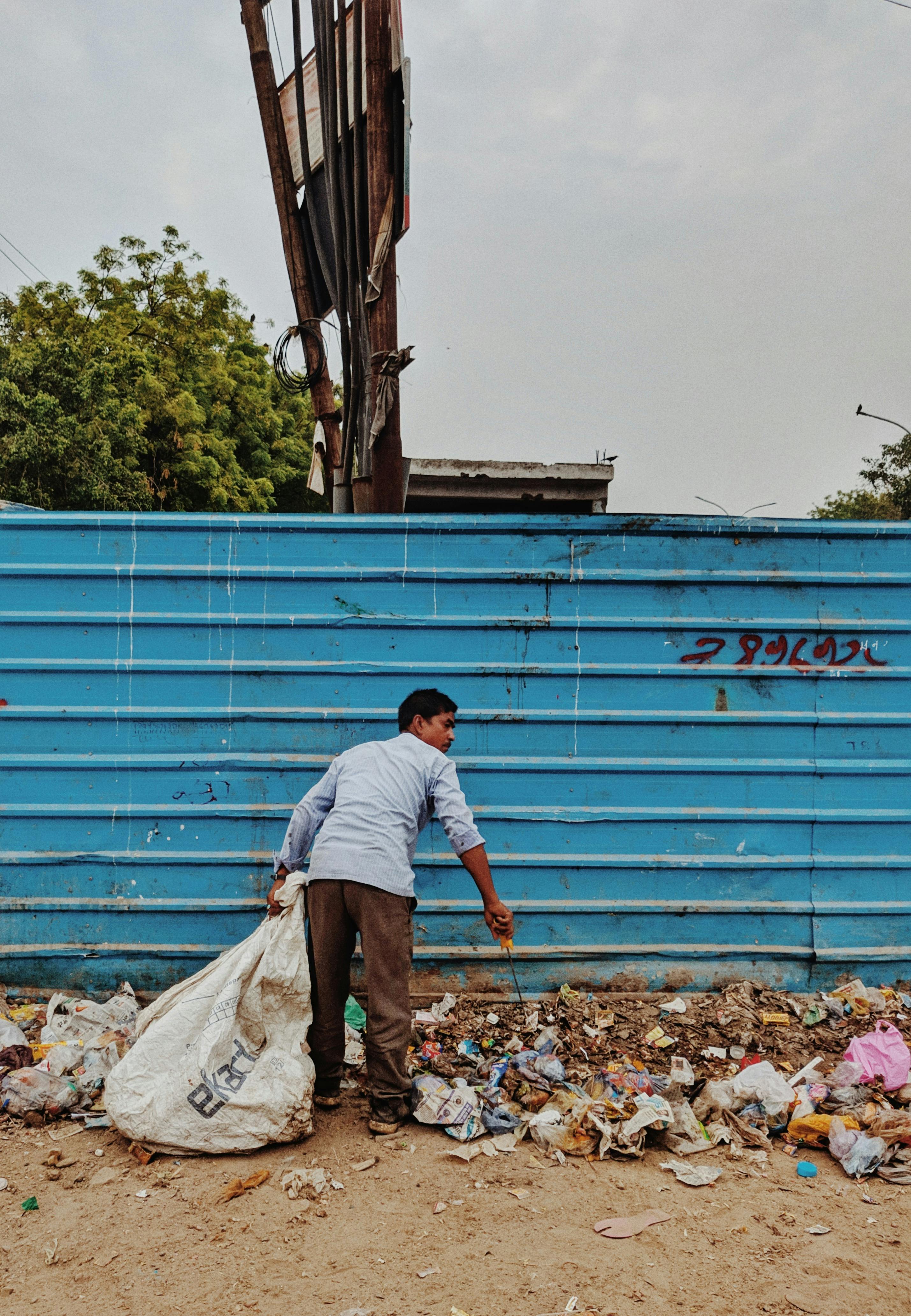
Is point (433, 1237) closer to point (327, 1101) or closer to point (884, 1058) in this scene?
point (327, 1101)

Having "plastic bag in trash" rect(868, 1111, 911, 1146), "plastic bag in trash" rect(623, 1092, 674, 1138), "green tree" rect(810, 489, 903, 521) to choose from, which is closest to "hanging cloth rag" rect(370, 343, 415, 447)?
"plastic bag in trash" rect(623, 1092, 674, 1138)

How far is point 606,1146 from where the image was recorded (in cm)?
266

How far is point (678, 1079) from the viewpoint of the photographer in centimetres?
299

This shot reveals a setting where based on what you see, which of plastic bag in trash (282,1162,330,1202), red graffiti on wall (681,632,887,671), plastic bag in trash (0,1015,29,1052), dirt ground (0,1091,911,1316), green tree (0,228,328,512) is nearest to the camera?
dirt ground (0,1091,911,1316)

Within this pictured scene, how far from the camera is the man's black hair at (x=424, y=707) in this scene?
3.07 metres

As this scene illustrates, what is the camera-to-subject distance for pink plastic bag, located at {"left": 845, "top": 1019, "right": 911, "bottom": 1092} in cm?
303

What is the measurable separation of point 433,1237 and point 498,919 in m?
0.88

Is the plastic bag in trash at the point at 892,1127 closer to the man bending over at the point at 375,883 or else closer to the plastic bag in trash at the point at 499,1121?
the plastic bag in trash at the point at 499,1121

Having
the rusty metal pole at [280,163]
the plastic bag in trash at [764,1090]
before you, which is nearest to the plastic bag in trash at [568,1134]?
the plastic bag in trash at [764,1090]

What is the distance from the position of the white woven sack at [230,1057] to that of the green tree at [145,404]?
918 centimetres

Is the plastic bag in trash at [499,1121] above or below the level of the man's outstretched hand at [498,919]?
below

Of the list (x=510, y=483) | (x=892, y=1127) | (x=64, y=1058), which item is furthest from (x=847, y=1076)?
(x=510, y=483)

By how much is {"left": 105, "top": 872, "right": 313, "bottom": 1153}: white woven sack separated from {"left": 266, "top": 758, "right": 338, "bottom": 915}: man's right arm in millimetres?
138

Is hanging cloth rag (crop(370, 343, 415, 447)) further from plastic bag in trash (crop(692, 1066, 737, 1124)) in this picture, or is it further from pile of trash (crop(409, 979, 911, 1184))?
plastic bag in trash (crop(692, 1066, 737, 1124))
